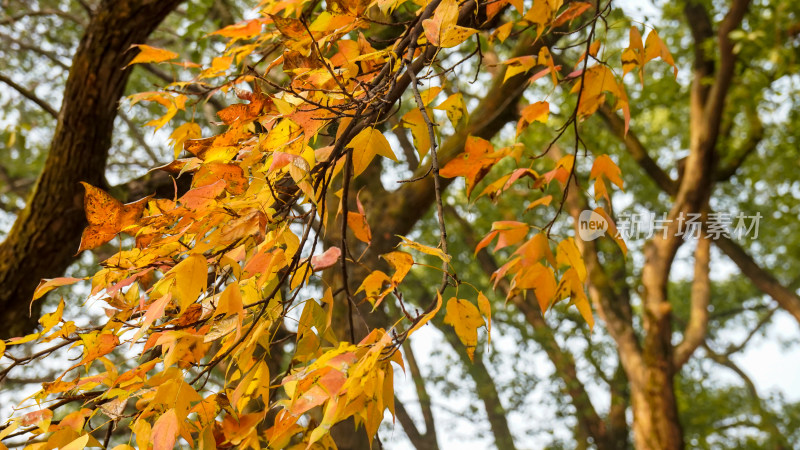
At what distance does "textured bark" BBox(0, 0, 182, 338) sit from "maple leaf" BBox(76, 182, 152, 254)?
128cm

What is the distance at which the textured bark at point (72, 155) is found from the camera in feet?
6.04

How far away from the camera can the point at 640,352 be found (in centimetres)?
418

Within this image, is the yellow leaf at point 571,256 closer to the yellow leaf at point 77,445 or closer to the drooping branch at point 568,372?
the yellow leaf at point 77,445

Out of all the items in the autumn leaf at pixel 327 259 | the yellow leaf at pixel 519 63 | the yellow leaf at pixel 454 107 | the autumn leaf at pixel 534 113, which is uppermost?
the yellow leaf at pixel 519 63

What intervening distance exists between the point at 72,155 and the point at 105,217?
1.33 metres

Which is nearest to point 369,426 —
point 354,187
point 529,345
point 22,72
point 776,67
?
point 354,187

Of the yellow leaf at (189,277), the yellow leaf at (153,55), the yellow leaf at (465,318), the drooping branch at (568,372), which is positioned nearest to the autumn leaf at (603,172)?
the yellow leaf at (465,318)

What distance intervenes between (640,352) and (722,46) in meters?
1.92

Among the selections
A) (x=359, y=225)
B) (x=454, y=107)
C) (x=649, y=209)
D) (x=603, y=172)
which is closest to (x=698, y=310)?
(x=649, y=209)

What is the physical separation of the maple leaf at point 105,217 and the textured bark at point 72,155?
128cm

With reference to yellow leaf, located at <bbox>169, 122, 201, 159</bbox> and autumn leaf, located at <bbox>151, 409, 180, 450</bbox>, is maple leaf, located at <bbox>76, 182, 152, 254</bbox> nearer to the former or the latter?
autumn leaf, located at <bbox>151, 409, 180, 450</bbox>

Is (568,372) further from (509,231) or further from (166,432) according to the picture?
(166,432)

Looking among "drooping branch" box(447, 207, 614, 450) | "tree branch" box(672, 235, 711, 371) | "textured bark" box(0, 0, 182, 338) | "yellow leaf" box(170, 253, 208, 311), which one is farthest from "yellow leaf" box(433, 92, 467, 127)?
"drooping branch" box(447, 207, 614, 450)

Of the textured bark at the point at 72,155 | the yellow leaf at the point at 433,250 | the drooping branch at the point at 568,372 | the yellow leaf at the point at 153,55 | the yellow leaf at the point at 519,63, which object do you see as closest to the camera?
the yellow leaf at the point at 433,250
